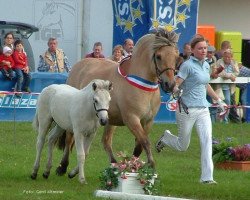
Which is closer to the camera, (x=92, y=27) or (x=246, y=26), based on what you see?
(x=92, y=27)

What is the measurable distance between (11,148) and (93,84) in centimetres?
517

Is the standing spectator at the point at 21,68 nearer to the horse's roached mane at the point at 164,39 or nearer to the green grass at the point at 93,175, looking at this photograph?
the green grass at the point at 93,175

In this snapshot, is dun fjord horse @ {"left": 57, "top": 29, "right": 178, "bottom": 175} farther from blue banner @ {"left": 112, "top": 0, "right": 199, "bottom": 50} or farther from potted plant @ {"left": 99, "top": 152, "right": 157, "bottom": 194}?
blue banner @ {"left": 112, "top": 0, "right": 199, "bottom": 50}

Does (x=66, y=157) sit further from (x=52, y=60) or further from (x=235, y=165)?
(x=52, y=60)

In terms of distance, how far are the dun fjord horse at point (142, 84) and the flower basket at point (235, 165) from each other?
1.83 meters

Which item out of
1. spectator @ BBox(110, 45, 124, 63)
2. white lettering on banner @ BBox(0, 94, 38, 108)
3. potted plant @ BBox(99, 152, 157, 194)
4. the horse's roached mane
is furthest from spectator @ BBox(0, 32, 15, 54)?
potted plant @ BBox(99, 152, 157, 194)

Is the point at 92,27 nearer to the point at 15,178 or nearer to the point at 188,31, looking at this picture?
the point at 188,31

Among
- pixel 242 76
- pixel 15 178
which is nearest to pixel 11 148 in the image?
pixel 15 178

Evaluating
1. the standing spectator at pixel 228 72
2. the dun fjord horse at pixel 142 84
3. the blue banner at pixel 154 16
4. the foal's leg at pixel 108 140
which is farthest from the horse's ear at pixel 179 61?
the standing spectator at pixel 228 72

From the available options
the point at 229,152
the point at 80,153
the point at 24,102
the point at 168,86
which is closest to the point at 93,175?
the point at 80,153

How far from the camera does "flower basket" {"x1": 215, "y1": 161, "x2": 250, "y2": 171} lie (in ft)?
55.6

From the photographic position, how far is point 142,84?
1536 centimetres

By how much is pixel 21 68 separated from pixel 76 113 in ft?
29.9

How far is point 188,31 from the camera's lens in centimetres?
2462
